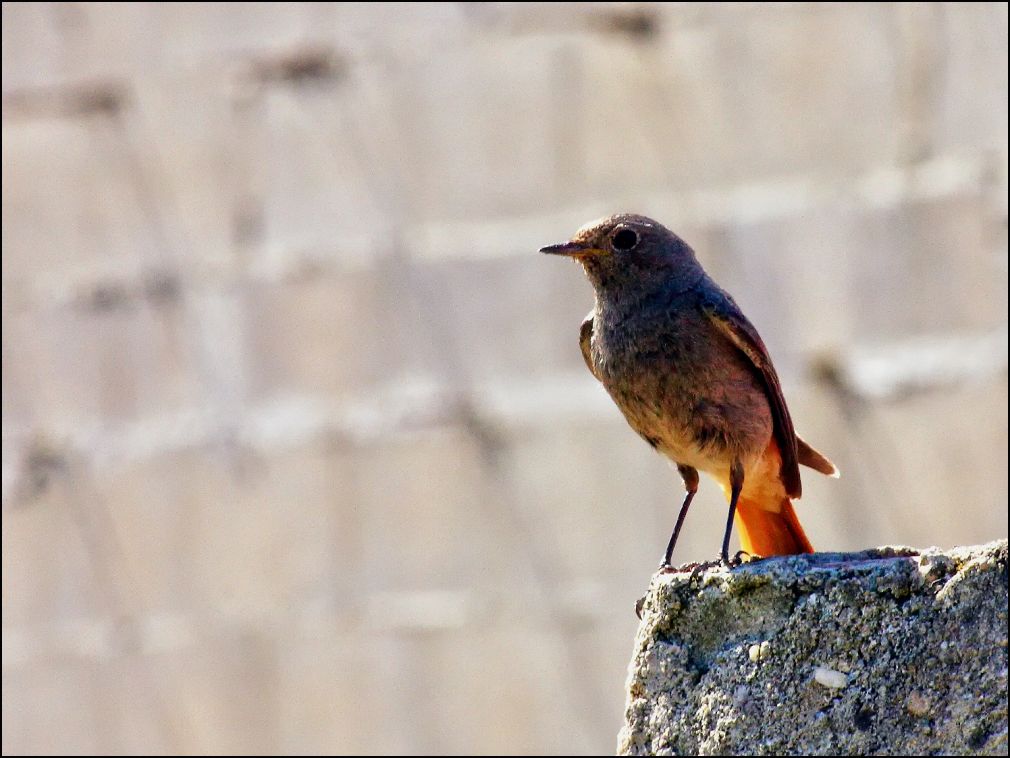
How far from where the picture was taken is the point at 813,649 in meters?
2.57

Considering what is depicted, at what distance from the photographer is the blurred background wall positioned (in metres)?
5.76

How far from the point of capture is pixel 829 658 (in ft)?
8.33

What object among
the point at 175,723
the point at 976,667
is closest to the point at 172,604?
the point at 175,723

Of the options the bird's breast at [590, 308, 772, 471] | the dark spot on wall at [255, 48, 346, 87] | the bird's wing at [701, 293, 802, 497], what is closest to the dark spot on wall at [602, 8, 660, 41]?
the dark spot on wall at [255, 48, 346, 87]

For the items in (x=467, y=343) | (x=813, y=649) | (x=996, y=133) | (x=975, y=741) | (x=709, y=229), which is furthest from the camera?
(x=467, y=343)

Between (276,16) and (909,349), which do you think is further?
(276,16)

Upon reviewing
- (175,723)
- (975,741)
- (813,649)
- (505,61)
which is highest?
A: (505,61)

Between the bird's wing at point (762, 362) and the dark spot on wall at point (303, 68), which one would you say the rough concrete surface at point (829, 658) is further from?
the dark spot on wall at point (303, 68)

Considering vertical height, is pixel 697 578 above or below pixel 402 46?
below

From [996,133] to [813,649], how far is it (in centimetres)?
344

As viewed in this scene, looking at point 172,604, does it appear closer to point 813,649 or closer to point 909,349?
point 909,349

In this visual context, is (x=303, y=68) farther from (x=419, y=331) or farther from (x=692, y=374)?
(x=692, y=374)

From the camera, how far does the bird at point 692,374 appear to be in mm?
3896

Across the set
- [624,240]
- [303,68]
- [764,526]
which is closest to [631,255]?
[624,240]
